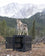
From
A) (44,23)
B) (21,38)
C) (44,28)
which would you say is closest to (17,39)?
(21,38)

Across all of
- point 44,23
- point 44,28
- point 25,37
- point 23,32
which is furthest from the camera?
point 44,23

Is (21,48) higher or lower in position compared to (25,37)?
lower

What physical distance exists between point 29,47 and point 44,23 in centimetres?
15397

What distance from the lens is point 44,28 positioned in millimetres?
145375

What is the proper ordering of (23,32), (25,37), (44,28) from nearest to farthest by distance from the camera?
(25,37) < (23,32) < (44,28)

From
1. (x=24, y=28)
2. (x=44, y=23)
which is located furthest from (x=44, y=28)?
(x=24, y=28)

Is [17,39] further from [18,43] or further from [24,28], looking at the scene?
[24,28]

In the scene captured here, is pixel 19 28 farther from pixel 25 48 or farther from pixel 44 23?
pixel 44 23

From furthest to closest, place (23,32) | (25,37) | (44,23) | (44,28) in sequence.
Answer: (44,23)
(44,28)
(23,32)
(25,37)

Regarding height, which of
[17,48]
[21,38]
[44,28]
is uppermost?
[21,38]

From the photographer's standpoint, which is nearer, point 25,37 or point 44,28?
point 25,37

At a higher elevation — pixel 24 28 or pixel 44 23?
pixel 24 28

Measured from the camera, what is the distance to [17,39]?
38.1 feet

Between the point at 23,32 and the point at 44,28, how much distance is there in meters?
134
